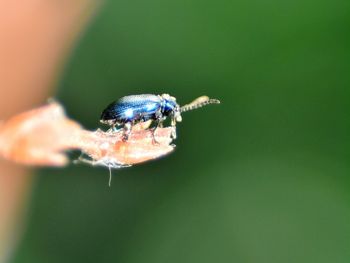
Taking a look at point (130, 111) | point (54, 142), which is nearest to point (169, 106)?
point (130, 111)

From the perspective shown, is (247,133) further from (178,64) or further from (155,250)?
(155,250)

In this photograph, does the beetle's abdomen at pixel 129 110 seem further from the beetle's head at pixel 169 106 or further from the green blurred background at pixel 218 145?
the green blurred background at pixel 218 145

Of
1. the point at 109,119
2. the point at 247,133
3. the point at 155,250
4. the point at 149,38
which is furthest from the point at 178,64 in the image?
the point at 109,119

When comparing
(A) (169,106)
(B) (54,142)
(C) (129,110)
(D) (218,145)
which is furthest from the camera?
(D) (218,145)

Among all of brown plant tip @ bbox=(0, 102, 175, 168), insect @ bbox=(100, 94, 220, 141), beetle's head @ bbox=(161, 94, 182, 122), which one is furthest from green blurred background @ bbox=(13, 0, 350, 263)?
brown plant tip @ bbox=(0, 102, 175, 168)

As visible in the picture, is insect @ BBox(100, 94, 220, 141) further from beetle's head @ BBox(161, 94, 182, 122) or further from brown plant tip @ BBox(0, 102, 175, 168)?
brown plant tip @ BBox(0, 102, 175, 168)

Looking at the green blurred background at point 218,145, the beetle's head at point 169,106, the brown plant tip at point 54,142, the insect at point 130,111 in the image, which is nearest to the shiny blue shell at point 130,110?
the insect at point 130,111

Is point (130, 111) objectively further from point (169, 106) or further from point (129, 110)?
point (169, 106)

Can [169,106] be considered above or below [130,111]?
above
